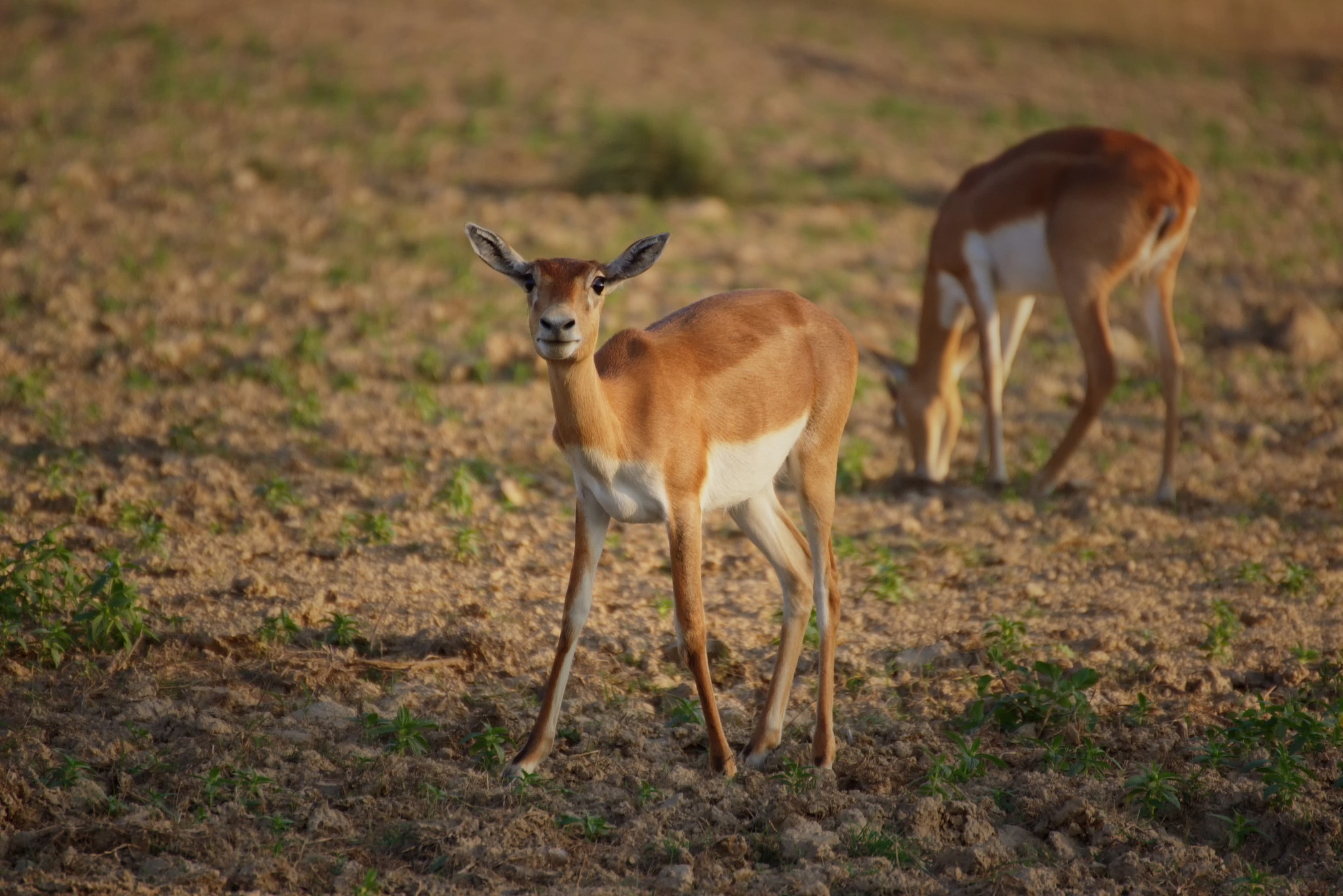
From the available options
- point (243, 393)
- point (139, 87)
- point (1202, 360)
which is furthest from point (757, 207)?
point (139, 87)

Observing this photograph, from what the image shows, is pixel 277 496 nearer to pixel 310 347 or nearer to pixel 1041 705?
pixel 310 347

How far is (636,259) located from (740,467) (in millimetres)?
852

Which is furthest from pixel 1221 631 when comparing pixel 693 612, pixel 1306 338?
pixel 1306 338

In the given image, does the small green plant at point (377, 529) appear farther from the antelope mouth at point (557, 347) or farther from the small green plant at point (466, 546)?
the antelope mouth at point (557, 347)

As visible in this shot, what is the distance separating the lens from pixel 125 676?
4.85m

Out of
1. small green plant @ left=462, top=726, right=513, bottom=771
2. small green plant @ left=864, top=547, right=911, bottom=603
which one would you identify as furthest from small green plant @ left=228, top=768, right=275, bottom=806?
small green plant @ left=864, top=547, right=911, bottom=603

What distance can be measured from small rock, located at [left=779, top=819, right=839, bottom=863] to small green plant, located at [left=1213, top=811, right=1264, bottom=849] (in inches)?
50.4

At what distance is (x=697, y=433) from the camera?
448 centimetres

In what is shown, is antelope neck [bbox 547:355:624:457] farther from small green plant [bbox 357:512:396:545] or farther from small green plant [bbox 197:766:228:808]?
small green plant [bbox 357:512:396:545]

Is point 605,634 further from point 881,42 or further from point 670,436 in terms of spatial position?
point 881,42

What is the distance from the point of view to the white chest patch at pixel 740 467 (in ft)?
15.0

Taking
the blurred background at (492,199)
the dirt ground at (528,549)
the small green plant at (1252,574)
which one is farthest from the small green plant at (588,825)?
the small green plant at (1252,574)

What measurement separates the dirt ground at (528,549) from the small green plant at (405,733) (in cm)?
2

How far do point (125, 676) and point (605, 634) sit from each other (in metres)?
1.92
